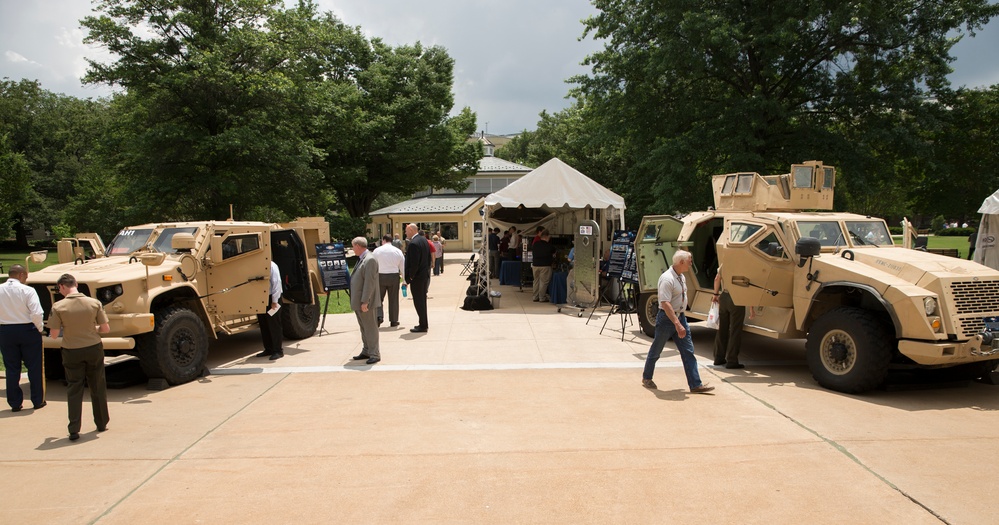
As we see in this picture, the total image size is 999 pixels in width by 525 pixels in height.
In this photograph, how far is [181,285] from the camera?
26.3 feet

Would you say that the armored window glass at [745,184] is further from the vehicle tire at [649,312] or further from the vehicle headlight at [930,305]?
the vehicle headlight at [930,305]

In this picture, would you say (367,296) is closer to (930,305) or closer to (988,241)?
(930,305)

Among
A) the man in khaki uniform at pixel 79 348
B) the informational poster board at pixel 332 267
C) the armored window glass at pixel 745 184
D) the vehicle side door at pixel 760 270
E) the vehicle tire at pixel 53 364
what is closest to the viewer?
the man in khaki uniform at pixel 79 348

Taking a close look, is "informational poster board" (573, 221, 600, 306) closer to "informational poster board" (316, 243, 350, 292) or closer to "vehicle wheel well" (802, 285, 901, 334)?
"informational poster board" (316, 243, 350, 292)

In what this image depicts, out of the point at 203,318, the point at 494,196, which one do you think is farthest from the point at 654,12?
the point at 203,318

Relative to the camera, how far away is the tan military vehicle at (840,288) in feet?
21.2

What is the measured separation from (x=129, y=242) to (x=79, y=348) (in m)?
3.71

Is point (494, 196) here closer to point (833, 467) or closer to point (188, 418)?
point (188, 418)

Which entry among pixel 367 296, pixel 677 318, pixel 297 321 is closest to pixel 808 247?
pixel 677 318

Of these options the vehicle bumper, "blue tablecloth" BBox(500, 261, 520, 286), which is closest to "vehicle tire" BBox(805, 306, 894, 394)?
the vehicle bumper

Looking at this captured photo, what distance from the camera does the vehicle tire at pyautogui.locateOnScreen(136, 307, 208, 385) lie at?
751 centimetres

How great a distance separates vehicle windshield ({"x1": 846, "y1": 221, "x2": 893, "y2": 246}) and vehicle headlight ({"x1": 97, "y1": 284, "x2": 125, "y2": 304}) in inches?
361

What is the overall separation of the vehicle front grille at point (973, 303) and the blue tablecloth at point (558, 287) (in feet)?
28.5

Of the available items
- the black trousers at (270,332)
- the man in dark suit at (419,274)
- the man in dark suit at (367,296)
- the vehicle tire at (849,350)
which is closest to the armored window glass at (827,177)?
the vehicle tire at (849,350)
